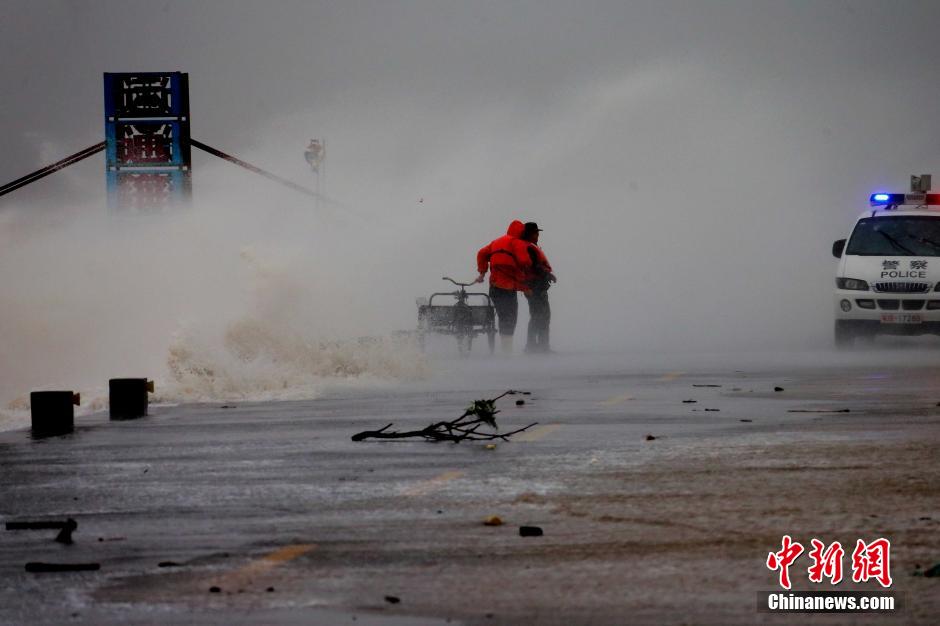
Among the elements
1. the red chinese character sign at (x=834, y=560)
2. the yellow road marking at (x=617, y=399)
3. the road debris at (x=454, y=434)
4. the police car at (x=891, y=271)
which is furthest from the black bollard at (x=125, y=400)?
the police car at (x=891, y=271)

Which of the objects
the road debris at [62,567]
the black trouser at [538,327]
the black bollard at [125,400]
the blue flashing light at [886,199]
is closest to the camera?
the road debris at [62,567]

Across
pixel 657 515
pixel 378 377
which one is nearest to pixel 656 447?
pixel 657 515

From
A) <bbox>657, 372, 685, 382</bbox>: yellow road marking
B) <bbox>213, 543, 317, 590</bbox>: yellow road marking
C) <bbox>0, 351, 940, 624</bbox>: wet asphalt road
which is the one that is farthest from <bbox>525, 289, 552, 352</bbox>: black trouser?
<bbox>213, 543, 317, 590</bbox>: yellow road marking

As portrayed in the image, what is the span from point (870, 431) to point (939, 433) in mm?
→ 470

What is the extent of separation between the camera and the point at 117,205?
53312 mm

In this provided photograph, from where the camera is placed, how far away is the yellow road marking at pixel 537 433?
1399cm

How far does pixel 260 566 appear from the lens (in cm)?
829

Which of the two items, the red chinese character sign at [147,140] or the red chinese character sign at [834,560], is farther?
the red chinese character sign at [147,140]

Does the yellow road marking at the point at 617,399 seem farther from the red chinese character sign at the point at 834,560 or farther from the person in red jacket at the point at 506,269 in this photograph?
the person in red jacket at the point at 506,269

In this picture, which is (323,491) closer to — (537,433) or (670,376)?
(537,433)

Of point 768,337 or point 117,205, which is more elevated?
point 117,205

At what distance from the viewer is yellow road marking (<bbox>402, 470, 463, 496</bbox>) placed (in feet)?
35.1

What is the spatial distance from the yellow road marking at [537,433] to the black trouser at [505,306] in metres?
14.9

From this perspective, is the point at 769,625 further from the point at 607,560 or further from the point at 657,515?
the point at 657,515
